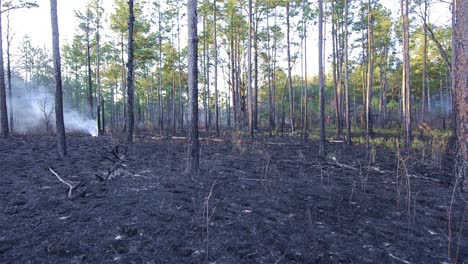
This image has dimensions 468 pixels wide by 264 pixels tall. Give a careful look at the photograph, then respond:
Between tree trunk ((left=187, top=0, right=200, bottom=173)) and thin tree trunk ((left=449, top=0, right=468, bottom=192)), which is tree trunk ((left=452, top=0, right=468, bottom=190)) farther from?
tree trunk ((left=187, top=0, right=200, bottom=173))

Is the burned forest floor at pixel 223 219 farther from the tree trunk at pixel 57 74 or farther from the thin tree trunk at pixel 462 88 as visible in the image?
the tree trunk at pixel 57 74

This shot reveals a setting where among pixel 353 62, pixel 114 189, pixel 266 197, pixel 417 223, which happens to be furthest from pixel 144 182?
pixel 353 62

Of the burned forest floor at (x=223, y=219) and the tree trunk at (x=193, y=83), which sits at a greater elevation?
the tree trunk at (x=193, y=83)

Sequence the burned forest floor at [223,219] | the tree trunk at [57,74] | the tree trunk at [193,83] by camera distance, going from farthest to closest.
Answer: the tree trunk at [57,74]
the tree trunk at [193,83]
the burned forest floor at [223,219]

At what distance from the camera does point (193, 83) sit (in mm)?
6172

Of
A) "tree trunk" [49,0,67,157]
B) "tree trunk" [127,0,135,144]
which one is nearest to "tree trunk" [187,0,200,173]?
"tree trunk" [49,0,67,157]

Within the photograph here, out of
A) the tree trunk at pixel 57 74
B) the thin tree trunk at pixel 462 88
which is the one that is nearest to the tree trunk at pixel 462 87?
the thin tree trunk at pixel 462 88

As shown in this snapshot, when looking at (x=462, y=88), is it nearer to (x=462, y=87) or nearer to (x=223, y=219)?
(x=462, y=87)

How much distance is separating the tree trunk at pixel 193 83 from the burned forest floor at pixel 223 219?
48cm

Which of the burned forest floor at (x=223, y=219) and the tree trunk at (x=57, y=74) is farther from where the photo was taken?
the tree trunk at (x=57, y=74)

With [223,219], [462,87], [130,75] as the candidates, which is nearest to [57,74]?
[130,75]

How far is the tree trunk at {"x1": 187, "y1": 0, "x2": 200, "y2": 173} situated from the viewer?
600 cm

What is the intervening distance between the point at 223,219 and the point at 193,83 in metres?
3.51

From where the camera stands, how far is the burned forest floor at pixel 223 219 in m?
2.86
